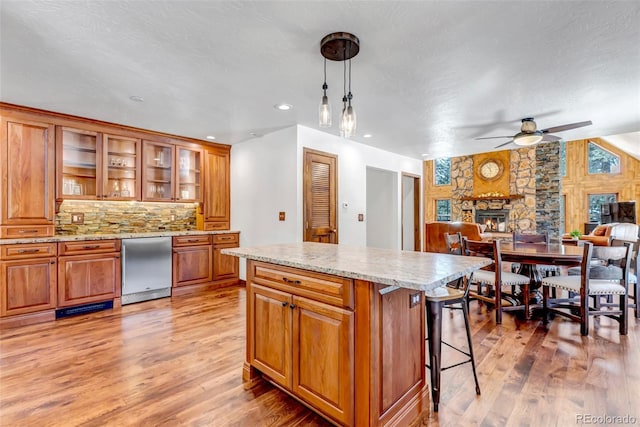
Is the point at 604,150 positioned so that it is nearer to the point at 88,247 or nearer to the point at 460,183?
the point at 460,183

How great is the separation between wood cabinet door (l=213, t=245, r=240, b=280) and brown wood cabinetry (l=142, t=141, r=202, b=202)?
94 cm

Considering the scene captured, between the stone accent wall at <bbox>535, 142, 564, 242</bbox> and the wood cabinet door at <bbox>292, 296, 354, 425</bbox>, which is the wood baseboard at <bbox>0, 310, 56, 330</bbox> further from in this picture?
the stone accent wall at <bbox>535, 142, 564, 242</bbox>

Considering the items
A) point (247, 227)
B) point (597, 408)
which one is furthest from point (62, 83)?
point (597, 408)

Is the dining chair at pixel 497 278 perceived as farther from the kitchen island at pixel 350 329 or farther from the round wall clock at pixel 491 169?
the round wall clock at pixel 491 169

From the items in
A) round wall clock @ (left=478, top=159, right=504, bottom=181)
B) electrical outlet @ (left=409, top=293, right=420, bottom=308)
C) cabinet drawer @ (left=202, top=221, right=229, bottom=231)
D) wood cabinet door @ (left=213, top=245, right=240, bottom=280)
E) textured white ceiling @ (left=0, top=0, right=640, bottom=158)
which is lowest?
wood cabinet door @ (left=213, top=245, right=240, bottom=280)

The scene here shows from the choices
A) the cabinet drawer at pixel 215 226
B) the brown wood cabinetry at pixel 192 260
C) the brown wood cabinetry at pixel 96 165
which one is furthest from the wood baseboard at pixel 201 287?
the brown wood cabinetry at pixel 96 165

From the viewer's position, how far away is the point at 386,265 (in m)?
1.63

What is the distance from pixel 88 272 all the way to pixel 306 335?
10.8ft

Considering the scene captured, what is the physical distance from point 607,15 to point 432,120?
6.97 feet

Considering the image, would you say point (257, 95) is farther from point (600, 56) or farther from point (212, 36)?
point (600, 56)

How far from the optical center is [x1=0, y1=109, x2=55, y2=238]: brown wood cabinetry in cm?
334

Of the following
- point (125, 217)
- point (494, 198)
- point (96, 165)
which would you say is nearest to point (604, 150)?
point (494, 198)

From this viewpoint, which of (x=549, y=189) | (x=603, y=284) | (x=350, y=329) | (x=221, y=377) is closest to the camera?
(x=350, y=329)

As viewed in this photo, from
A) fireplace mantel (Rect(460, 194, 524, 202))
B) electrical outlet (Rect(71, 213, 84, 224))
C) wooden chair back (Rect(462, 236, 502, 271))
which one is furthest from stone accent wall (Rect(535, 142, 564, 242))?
electrical outlet (Rect(71, 213, 84, 224))
